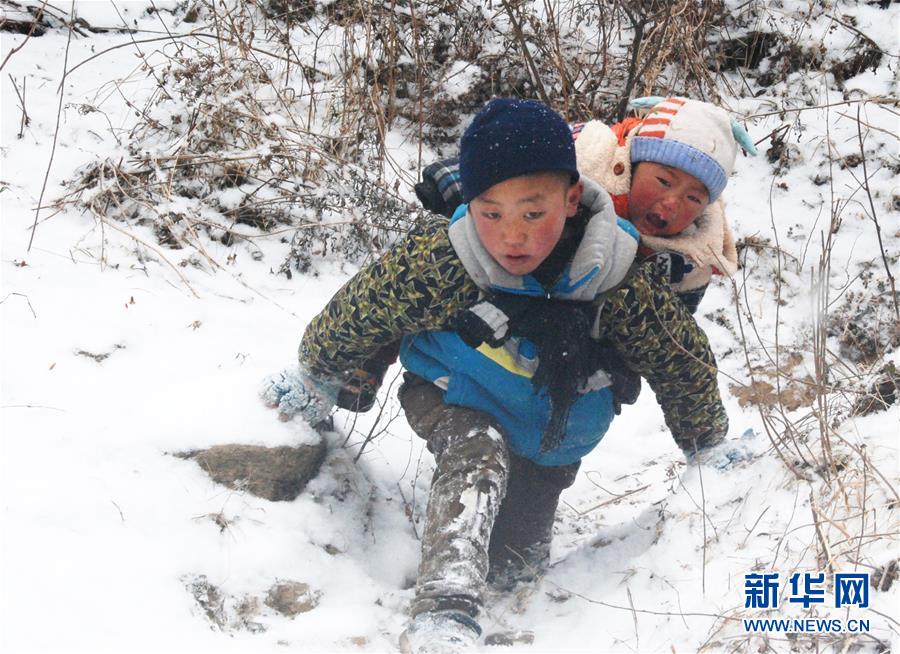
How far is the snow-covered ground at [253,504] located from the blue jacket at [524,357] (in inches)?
13.9

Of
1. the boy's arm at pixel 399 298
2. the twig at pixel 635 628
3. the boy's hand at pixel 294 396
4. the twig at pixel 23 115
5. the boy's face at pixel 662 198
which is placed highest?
the twig at pixel 23 115

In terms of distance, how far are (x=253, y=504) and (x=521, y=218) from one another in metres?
1.03

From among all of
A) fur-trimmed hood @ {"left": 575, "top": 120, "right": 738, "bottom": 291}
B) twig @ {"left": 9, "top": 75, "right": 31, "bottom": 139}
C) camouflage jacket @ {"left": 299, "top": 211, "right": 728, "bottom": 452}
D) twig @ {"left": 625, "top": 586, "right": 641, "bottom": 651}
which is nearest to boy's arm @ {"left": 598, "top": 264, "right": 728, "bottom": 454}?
camouflage jacket @ {"left": 299, "top": 211, "right": 728, "bottom": 452}

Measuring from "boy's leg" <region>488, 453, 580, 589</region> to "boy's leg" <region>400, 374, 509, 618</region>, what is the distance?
38cm

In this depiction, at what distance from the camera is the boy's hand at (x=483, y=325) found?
6.93 ft

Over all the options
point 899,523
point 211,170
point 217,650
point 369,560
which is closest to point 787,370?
point 899,523

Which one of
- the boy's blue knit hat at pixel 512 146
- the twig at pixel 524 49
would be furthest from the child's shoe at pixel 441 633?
the twig at pixel 524 49

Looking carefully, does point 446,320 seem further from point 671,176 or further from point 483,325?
point 671,176

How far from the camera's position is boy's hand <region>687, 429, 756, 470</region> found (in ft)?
7.98

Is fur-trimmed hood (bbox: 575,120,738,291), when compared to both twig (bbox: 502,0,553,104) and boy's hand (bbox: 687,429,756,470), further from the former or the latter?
twig (bbox: 502,0,553,104)

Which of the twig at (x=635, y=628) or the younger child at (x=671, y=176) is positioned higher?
the younger child at (x=671, y=176)

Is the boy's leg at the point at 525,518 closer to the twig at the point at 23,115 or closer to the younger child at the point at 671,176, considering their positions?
the younger child at the point at 671,176

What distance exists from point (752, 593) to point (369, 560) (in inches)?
41.6

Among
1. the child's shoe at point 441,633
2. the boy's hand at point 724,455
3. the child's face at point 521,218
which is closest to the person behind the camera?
the child's shoe at point 441,633
